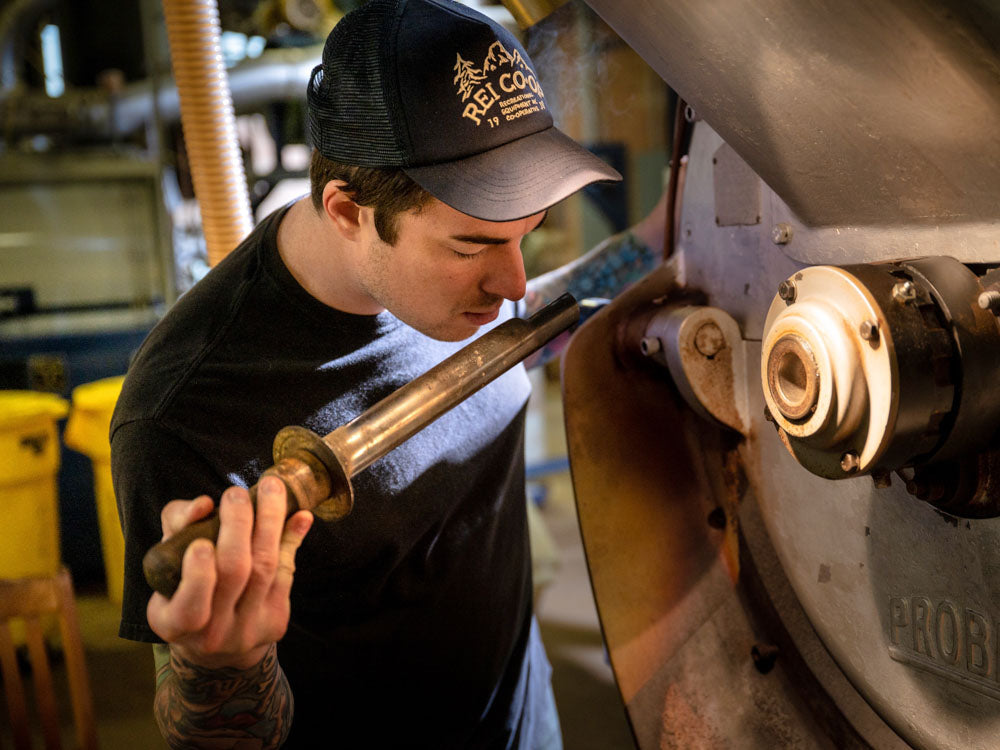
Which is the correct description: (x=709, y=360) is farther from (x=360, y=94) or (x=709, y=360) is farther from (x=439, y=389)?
(x=360, y=94)

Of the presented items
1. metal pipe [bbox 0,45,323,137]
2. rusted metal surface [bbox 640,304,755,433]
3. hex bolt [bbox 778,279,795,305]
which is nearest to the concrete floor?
rusted metal surface [bbox 640,304,755,433]

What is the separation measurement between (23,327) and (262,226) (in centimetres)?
233

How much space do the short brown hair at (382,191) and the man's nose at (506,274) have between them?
9 cm

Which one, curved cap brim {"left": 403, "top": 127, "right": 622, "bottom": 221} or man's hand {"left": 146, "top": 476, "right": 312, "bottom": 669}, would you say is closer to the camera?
man's hand {"left": 146, "top": 476, "right": 312, "bottom": 669}

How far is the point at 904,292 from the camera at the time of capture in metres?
0.47

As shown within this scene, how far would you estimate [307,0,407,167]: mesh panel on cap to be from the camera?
718 millimetres

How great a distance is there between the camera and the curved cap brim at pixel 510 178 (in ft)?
2.32

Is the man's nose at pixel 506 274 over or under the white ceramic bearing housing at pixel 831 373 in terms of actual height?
under

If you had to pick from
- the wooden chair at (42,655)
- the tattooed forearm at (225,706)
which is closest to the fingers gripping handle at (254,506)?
the tattooed forearm at (225,706)

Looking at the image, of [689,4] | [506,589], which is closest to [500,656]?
[506,589]

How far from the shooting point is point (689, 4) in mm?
509

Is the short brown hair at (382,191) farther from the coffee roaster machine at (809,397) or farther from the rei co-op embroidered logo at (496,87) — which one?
the coffee roaster machine at (809,397)

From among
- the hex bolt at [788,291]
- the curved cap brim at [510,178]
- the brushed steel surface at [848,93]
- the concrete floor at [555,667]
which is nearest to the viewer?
the brushed steel surface at [848,93]

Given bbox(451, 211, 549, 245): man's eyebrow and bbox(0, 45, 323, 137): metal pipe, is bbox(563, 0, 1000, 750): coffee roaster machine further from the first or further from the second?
bbox(0, 45, 323, 137): metal pipe
